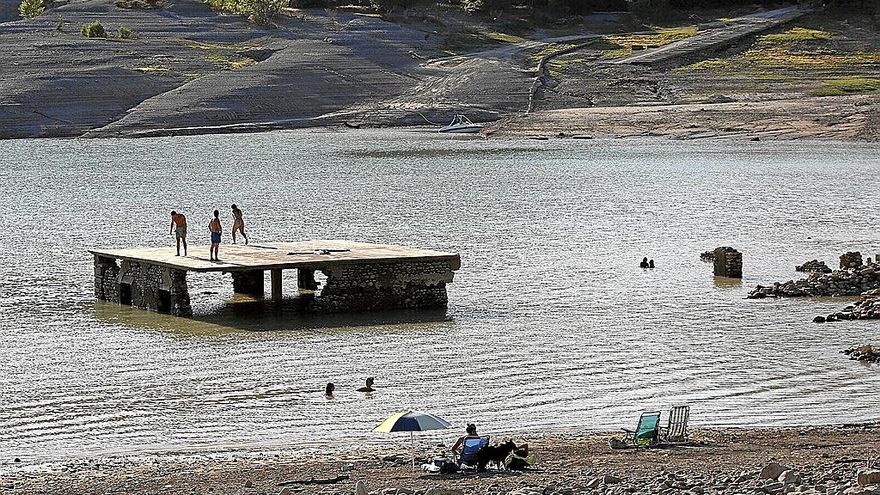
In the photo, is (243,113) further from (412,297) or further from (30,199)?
(412,297)

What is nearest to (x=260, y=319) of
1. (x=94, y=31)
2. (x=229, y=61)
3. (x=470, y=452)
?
(x=470, y=452)

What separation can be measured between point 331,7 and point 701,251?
80.8 m

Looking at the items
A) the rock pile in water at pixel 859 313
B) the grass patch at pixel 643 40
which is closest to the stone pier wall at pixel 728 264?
the rock pile in water at pixel 859 313

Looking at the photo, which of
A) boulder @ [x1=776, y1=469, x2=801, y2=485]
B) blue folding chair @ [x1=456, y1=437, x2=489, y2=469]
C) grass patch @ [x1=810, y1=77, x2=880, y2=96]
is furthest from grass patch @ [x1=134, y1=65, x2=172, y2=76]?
boulder @ [x1=776, y1=469, x2=801, y2=485]

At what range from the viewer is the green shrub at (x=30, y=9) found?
118 meters

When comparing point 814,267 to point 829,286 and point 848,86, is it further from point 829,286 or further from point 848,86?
point 848,86

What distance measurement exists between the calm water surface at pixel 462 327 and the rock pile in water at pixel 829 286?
82cm

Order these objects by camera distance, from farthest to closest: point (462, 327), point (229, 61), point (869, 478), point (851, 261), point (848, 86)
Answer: point (229, 61) < point (848, 86) < point (851, 261) < point (462, 327) < point (869, 478)

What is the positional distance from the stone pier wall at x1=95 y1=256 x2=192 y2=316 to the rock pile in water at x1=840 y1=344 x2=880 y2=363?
1290 centimetres

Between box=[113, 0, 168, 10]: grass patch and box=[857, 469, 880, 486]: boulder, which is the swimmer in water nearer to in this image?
box=[857, 469, 880, 486]: boulder

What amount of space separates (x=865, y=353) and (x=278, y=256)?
12187mm

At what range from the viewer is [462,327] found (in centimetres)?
3322

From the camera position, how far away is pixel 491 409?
992 inches

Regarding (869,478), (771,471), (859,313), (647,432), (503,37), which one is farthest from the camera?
(503,37)
